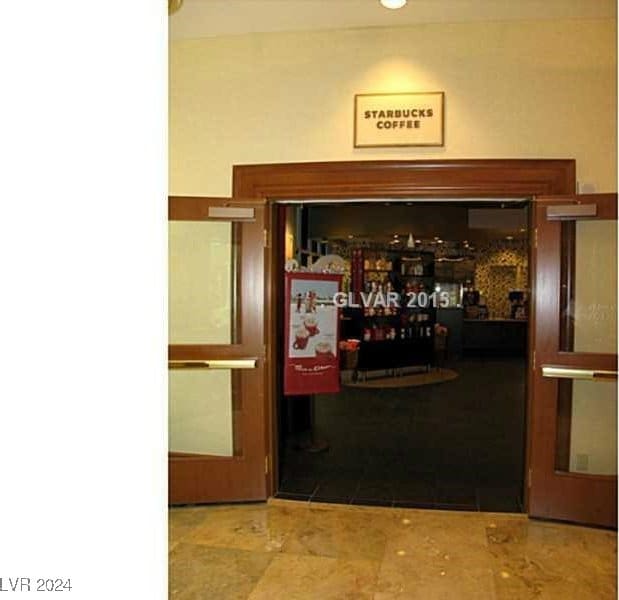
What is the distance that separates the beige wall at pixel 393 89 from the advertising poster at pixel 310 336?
3.63 feet

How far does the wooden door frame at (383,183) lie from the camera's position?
3689 mm

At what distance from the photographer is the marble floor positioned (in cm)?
282

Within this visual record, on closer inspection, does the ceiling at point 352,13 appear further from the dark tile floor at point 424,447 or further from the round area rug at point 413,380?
the round area rug at point 413,380

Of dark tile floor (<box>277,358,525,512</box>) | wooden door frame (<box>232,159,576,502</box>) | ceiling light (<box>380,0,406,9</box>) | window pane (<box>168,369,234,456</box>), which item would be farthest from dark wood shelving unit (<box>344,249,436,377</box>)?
ceiling light (<box>380,0,406,9</box>)

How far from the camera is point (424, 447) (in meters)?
5.18

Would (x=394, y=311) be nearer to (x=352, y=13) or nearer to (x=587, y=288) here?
(x=587, y=288)

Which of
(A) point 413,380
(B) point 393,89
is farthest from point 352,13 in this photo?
(A) point 413,380

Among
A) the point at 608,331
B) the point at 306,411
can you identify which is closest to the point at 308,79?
the point at 608,331

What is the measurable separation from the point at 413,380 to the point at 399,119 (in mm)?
3316
